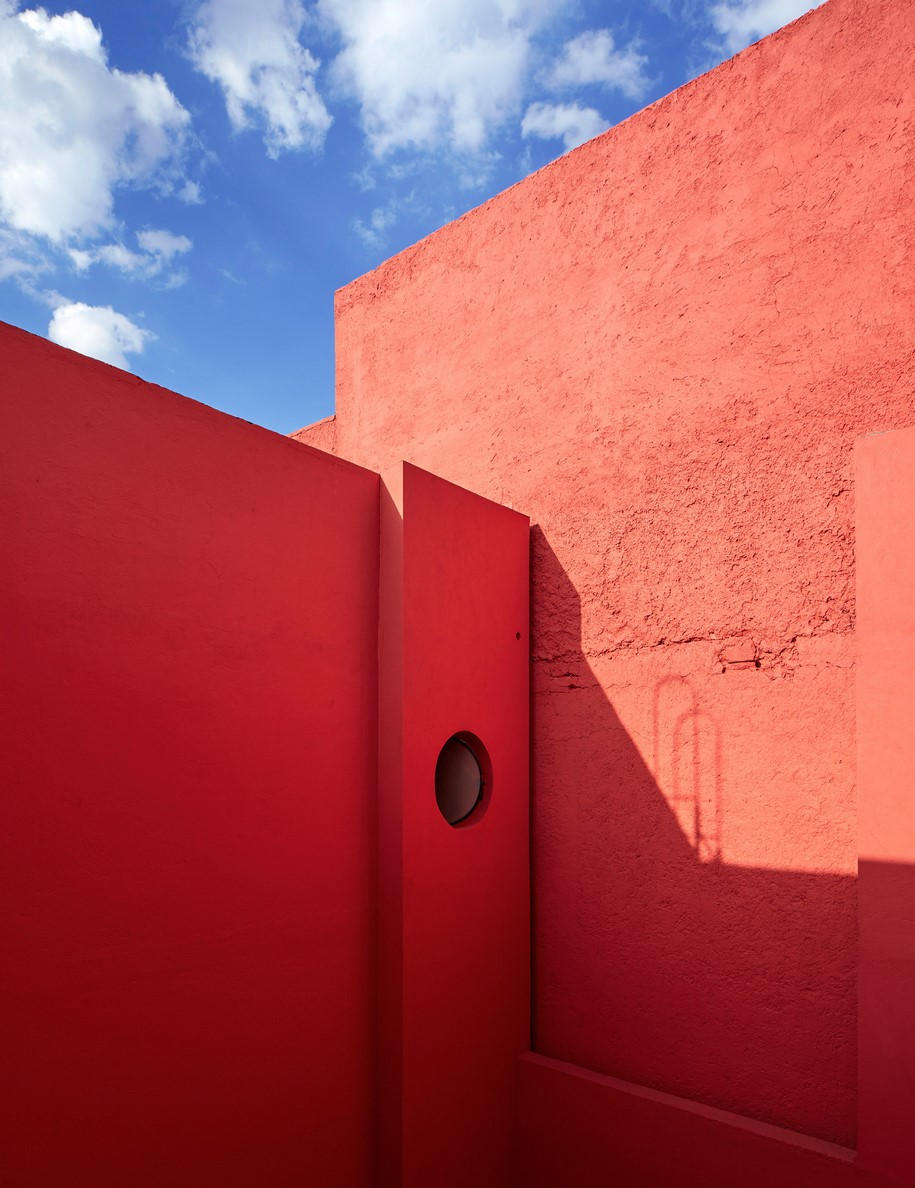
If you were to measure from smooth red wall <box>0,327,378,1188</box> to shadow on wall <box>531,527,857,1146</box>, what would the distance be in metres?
1.32

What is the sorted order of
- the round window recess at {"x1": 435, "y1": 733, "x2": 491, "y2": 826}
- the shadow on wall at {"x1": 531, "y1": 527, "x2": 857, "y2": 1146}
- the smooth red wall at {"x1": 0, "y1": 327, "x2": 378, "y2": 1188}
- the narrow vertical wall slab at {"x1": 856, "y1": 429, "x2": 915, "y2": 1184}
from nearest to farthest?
the smooth red wall at {"x1": 0, "y1": 327, "x2": 378, "y2": 1188}
the narrow vertical wall slab at {"x1": 856, "y1": 429, "x2": 915, "y2": 1184}
the shadow on wall at {"x1": 531, "y1": 527, "x2": 857, "y2": 1146}
the round window recess at {"x1": 435, "y1": 733, "x2": 491, "y2": 826}

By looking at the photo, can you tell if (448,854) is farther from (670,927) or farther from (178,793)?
(178,793)

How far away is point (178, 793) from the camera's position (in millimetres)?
2725

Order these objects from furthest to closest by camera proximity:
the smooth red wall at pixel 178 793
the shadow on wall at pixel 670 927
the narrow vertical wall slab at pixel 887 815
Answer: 1. the shadow on wall at pixel 670 927
2. the narrow vertical wall slab at pixel 887 815
3. the smooth red wall at pixel 178 793

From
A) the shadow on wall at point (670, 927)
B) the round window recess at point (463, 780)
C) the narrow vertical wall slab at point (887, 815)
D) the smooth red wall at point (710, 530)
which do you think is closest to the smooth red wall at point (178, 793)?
the round window recess at point (463, 780)

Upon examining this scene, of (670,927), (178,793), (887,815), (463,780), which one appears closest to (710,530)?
(887,815)

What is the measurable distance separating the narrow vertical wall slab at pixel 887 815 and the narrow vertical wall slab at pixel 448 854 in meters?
1.77

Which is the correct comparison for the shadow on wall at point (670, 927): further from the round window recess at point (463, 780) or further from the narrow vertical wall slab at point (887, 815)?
the round window recess at point (463, 780)

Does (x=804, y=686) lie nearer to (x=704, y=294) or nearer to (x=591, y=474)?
(x=591, y=474)

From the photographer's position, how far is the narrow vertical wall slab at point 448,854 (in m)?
3.42

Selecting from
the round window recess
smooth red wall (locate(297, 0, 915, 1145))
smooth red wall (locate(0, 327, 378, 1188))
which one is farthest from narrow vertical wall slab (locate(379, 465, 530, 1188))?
smooth red wall (locate(297, 0, 915, 1145))

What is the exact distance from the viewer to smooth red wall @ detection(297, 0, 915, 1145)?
3.46 metres

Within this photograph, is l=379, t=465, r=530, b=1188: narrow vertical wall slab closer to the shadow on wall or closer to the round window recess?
the round window recess

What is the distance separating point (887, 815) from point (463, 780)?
2056 mm
